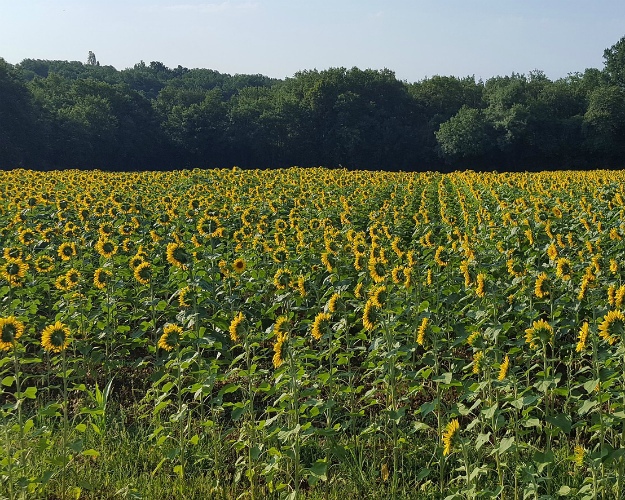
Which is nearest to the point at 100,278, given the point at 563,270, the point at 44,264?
the point at 44,264

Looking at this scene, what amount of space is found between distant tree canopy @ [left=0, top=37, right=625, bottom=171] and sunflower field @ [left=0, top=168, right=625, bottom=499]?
36362 millimetres

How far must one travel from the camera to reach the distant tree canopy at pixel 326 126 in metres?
42.9

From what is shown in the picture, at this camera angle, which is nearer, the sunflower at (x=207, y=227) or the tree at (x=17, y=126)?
the sunflower at (x=207, y=227)

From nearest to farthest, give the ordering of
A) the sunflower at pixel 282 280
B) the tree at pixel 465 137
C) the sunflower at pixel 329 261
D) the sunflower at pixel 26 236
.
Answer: the sunflower at pixel 282 280 → the sunflower at pixel 329 261 → the sunflower at pixel 26 236 → the tree at pixel 465 137

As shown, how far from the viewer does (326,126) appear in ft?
168

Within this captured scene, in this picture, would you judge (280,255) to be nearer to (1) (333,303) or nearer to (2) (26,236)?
(1) (333,303)

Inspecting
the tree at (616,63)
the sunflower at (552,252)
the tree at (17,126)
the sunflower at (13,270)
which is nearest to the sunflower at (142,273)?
the sunflower at (13,270)

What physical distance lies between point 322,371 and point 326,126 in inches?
1843

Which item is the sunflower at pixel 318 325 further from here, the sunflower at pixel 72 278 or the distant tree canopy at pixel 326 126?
the distant tree canopy at pixel 326 126

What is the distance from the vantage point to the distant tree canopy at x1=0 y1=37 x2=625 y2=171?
42.9m

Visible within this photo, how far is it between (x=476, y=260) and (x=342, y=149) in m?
43.9

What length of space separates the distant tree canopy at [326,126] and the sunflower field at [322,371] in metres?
36.4

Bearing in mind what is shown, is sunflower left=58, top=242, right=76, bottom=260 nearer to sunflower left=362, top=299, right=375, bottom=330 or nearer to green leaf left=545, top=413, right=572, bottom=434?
sunflower left=362, top=299, right=375, bottom=330

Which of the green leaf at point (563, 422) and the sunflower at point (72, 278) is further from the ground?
the sunflower at point (72, 278)
